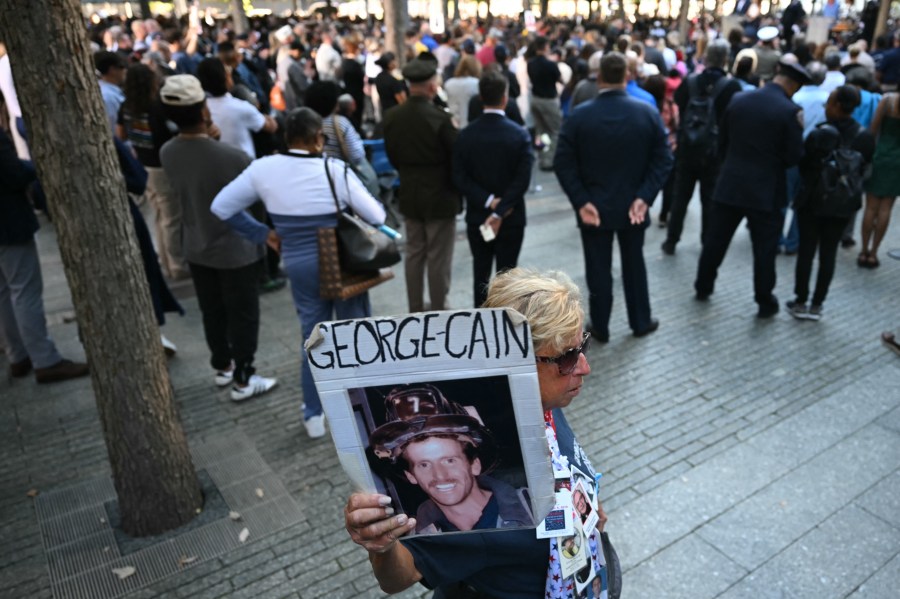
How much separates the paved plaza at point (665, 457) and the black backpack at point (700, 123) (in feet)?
5.04

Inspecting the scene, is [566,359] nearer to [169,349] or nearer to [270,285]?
[169,349]

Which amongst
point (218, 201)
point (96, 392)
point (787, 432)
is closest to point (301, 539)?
point (96, 392)

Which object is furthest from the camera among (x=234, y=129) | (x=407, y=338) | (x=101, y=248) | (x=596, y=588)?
(x=234, y=129)

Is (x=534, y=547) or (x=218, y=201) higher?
(x=218, y=201)

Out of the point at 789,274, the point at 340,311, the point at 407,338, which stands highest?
the point at 407,338

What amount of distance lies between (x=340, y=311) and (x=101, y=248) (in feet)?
5.02

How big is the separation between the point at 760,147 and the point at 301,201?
3712 mm

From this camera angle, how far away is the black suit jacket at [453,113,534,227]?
5137 millimetres

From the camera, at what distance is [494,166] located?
5207 millimetres

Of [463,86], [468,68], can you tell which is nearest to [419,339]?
[463,86]

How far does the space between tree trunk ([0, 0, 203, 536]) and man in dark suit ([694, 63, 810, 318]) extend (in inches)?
181

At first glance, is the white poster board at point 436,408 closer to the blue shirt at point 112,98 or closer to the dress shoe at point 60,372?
the dress shoe at point 60,372

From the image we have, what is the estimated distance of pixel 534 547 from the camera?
1.65 metres

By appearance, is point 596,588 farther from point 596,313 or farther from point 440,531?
point 596,313
